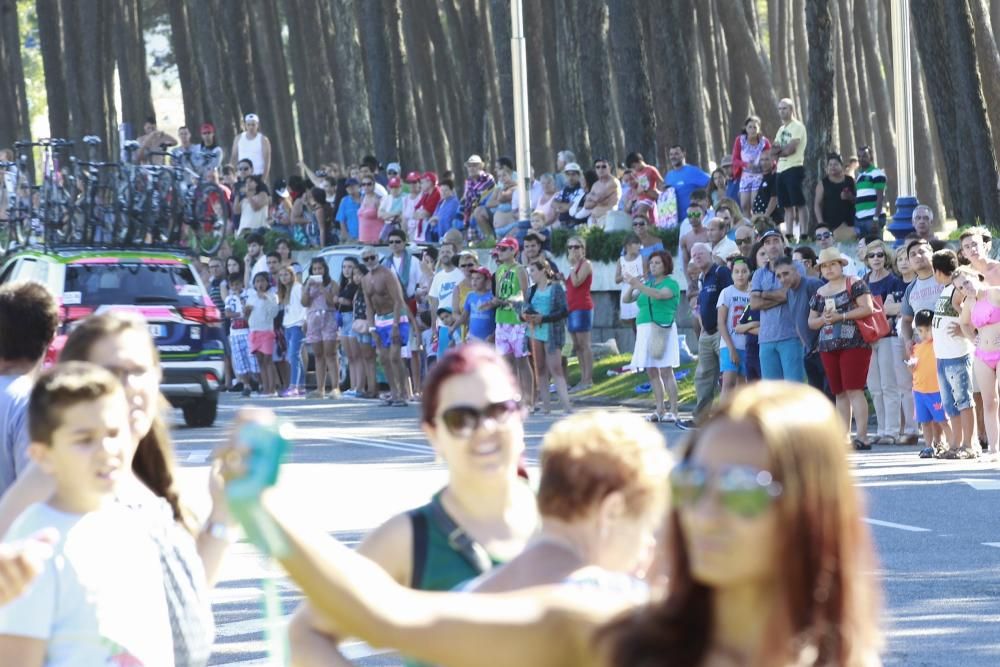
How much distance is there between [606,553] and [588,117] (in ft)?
109

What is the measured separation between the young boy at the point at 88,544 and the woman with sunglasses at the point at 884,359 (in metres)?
14.4

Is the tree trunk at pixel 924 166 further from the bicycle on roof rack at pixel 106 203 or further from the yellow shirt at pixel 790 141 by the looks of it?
the bicycle on roof rack at pixel 106 203

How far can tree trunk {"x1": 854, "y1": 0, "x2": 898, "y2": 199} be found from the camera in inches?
1946

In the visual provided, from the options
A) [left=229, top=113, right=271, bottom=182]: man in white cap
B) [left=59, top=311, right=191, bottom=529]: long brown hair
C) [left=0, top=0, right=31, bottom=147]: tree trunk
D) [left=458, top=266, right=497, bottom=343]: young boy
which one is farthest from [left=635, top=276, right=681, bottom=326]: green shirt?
[left=0, top=0, right=31, bottom=147]: tree trunk

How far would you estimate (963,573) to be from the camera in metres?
11.2

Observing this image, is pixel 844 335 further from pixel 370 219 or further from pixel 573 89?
pixel 573 89

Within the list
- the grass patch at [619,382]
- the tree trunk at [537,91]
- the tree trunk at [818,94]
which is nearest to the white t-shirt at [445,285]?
the grass patch at [619,382]

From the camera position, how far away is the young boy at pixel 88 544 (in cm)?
409

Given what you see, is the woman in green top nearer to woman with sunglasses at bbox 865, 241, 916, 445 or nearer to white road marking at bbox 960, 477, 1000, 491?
woman with sunglasses at bbox 865, 241, 916, 445

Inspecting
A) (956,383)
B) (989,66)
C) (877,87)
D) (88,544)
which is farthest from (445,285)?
(877,87)

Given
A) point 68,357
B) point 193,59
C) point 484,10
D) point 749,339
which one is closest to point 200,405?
point 749,339

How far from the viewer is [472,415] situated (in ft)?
13.3

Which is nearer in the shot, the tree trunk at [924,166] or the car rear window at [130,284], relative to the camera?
the car rear window at [130,284]

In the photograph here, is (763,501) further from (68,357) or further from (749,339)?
(749,339)
